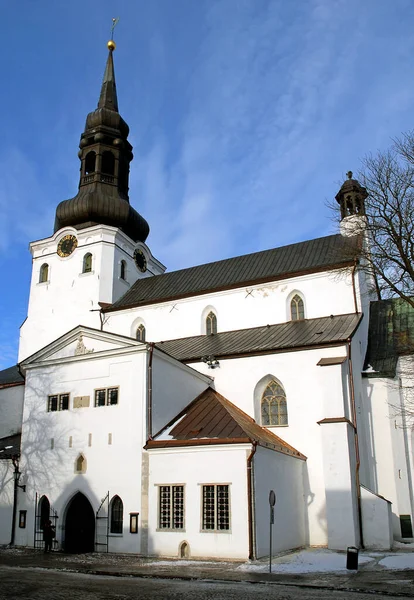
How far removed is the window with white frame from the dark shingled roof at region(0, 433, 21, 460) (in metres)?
4.16

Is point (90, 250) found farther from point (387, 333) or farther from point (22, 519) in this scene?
point (387, 333)

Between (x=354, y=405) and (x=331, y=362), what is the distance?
6.25 feet

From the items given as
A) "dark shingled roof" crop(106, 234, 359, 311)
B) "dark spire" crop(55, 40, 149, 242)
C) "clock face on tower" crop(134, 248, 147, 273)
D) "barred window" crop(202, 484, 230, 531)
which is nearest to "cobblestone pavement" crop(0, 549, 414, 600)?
"barred window" crop(202, 484, 230, 531)

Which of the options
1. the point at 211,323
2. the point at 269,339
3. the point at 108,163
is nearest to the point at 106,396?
the point at 269,339

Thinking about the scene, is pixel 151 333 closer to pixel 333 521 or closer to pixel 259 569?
pixel 333 521

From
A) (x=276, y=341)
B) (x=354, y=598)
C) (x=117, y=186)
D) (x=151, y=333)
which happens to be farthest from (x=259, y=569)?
(x=117, y=186)

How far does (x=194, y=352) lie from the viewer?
79.2 feet

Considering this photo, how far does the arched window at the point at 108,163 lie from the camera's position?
109 ft

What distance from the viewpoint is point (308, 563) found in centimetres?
1507

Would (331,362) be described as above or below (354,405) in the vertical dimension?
above

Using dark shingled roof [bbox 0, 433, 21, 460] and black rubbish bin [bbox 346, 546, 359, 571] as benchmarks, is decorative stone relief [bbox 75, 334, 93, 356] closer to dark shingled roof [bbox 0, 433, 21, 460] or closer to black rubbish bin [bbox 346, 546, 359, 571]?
dark shingled roof [bbox 0, 433, 21, 460]

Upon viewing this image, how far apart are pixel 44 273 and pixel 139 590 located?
947 inches

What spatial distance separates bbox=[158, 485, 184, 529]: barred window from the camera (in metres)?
16.9

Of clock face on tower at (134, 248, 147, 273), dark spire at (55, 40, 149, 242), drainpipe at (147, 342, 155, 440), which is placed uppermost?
dark spire at (55, 40, 149, 242)
